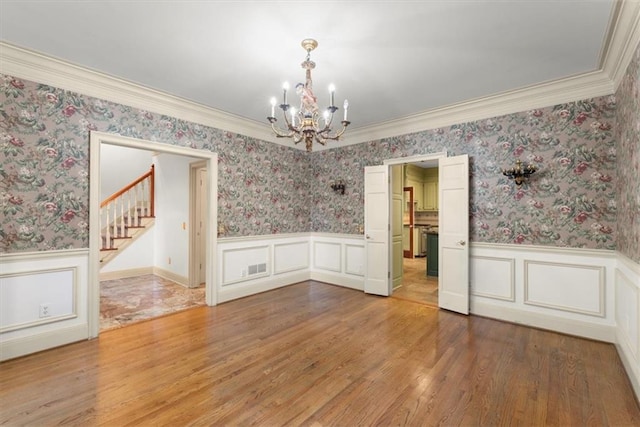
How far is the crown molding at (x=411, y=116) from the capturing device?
2.46 metres

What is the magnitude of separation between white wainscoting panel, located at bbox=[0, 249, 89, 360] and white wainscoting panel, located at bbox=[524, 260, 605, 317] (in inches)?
202

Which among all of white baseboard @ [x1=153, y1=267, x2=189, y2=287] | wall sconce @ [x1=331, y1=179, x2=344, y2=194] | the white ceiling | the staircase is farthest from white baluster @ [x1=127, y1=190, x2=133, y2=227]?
wall sconce @ [x1=331, y1=179, x2=344, y2=194]

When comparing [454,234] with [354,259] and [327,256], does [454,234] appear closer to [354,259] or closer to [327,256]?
[354,259]

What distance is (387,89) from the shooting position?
354 centimetres

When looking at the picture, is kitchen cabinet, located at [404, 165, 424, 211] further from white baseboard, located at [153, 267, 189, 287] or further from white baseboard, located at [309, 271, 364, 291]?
white baseboard, located at [153, 267, 189, 287]

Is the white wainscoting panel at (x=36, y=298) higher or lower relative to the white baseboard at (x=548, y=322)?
higher

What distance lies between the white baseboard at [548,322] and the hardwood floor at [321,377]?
0.39 ft

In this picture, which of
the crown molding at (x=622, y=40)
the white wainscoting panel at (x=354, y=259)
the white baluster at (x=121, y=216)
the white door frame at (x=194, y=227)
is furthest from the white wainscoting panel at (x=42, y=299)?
the crown molding at (x=622, y=40)

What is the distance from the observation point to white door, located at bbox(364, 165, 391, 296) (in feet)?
15.5

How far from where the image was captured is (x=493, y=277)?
12.4 ft

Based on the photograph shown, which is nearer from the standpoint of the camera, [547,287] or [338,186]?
[547,287]

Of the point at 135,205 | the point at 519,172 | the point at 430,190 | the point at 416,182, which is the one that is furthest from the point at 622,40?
the point at 135,205

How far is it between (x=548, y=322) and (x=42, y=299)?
547 cm

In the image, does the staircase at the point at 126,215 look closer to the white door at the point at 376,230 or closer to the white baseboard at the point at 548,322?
the white door at the point at 376,230
